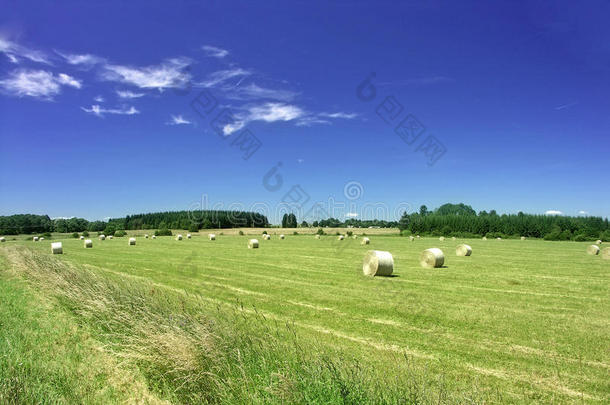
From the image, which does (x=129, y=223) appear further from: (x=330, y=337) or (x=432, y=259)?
(x=330, y=337)

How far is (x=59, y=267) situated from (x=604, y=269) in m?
28.5

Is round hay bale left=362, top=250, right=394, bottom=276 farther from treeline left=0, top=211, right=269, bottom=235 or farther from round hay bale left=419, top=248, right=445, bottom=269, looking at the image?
treeline left=0, top=211, right=269, bottom=235

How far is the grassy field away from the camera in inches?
183

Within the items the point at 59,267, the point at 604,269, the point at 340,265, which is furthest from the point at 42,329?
the point at 604,269

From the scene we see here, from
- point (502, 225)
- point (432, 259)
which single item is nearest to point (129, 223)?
point (502, 225)

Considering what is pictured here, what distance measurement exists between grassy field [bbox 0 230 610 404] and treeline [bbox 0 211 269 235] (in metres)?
84.8

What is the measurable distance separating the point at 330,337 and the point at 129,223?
132048 mm

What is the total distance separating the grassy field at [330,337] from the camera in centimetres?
464

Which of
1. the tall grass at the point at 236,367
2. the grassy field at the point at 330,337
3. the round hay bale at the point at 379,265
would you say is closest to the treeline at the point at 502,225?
the round hay bale at the point at 379,265

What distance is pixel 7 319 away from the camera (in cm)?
938

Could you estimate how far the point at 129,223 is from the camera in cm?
12544

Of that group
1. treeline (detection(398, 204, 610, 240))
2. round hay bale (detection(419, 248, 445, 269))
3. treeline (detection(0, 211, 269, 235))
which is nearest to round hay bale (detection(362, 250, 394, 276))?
round hay bale (detection(419, 248, 445, 269))

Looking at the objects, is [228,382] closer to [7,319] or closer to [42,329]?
[42,329]

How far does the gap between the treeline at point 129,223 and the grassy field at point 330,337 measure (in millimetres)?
84844
